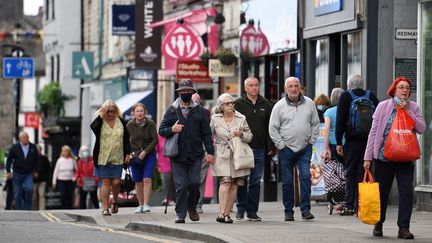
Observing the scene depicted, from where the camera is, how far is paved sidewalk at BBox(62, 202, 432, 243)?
616 inches

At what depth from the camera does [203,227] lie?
17688mm

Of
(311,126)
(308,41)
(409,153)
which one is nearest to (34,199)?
(308,41)

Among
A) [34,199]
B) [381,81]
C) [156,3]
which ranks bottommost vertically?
[34,199]

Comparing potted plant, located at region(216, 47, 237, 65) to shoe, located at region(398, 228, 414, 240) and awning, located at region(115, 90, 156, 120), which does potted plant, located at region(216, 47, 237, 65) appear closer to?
awning, located at region(115, 90, 156, 120)

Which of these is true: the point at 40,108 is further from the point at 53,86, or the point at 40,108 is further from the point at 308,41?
the point at 308,41

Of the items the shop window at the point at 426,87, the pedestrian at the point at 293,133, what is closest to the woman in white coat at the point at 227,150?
the pedestrian at the point at 293,133

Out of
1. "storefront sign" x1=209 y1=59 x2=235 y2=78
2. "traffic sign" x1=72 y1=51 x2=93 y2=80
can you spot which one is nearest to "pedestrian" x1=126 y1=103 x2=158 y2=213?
"storefront sign" x1=209 y1=59 x2=235 y2=78

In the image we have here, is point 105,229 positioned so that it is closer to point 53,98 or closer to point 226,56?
point 226,56

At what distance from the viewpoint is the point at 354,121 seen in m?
19.0

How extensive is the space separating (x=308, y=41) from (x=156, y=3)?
43.4ft

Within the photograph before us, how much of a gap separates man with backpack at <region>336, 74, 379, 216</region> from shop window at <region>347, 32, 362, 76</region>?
16.7 ft

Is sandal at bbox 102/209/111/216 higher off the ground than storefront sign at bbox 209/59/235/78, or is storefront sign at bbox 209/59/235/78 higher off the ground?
storefront sign at bbox 209/59/235/78

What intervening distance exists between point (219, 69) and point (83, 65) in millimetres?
21161

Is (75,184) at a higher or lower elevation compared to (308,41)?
lower
